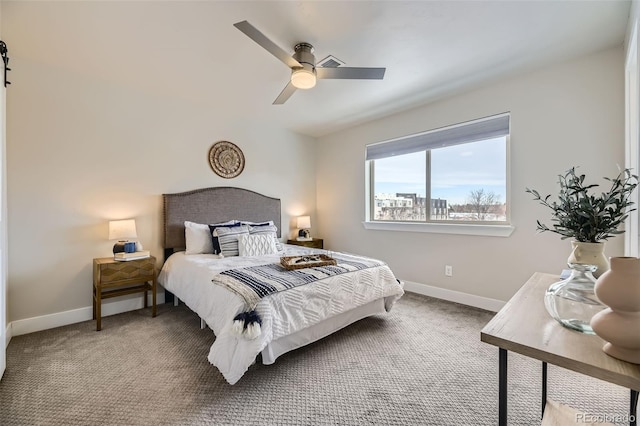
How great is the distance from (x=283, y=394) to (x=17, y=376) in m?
1.88

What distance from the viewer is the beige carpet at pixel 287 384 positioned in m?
1.56

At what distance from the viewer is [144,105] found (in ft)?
10.7

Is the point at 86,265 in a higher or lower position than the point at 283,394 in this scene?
higher

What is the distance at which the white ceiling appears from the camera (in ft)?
6.15

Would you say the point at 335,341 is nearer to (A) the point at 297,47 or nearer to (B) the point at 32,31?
(A) the point at 297,47

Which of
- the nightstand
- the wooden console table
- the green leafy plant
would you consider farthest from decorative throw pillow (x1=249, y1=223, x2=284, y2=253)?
the green leafy plant

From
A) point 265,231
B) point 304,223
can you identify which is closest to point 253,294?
point 265,231

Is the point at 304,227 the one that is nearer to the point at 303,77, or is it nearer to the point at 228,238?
the point at 228,238

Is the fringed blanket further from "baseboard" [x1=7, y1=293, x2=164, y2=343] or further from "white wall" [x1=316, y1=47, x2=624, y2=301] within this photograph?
Answer: "baseboard" [x1=7, y1=293, x2=164, y2=343]

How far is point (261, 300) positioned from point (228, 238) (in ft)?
5.23

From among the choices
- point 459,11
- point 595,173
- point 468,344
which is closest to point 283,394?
point 468,344

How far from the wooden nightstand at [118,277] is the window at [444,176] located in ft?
9.95

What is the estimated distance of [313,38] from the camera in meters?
2.15

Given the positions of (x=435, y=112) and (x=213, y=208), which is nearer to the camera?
(x=435, y=112)
